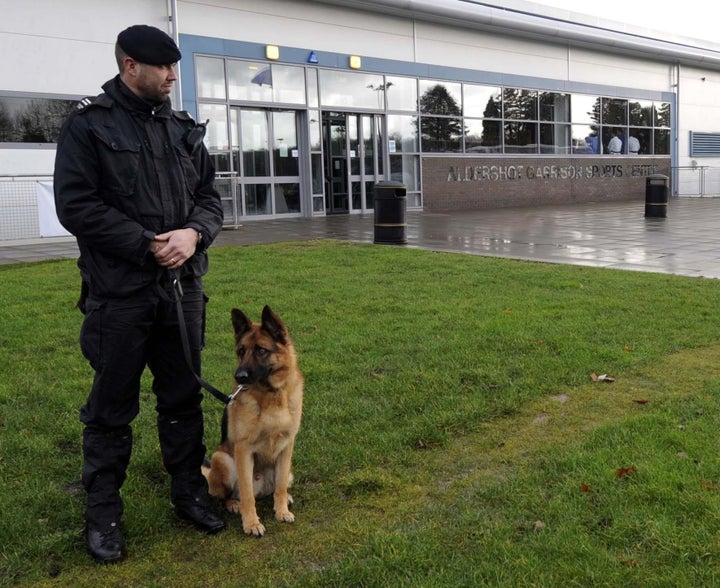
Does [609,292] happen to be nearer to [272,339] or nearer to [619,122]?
[272,339]

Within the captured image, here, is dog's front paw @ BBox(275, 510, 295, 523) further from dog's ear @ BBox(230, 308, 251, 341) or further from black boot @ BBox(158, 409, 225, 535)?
dog's ear @ BBox(230, 308, 251, 341)

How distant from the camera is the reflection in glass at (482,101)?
25.3 meters

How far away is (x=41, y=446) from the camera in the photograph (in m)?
4.18

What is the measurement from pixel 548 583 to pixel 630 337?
4.13m

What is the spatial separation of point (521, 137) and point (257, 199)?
1192cm

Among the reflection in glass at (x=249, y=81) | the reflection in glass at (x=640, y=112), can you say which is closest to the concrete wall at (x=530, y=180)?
the reflection in glass at (x=640, y=112)

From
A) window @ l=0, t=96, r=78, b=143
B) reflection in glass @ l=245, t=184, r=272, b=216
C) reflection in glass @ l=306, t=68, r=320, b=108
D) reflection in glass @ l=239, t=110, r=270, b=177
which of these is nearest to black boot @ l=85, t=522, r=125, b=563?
window @ l=0, t=96, r=78, b=143

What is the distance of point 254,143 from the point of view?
19969 millimetres

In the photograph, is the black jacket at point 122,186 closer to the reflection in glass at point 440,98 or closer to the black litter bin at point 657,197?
Answer: the black litter bin at point 657,197

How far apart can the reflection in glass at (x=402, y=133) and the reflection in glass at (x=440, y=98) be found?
705 mm

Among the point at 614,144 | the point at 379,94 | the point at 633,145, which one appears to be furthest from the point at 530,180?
the point at 379,94

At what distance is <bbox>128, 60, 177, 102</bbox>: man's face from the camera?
302cm

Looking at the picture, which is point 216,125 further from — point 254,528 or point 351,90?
point 254,528

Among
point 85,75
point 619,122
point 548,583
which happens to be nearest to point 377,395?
point 548,583
